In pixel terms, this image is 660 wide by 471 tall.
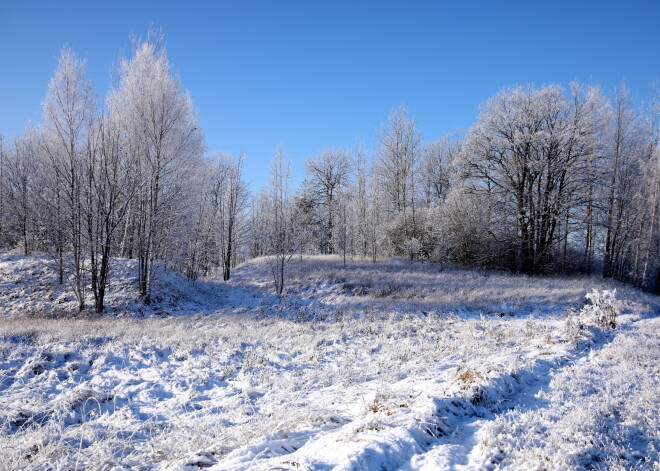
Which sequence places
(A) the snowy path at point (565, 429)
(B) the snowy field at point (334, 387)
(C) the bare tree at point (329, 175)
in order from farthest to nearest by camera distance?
(C) the bare tree at point (329, 175) < (B) the snowy field at point (334, 387) < (A) the snowy path at point (565, 429)

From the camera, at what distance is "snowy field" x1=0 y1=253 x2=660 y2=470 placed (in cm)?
304

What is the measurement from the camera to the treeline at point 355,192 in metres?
13.2

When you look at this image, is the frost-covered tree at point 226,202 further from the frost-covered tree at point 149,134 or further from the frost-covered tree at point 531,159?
the frost-covered tree at point 531,159

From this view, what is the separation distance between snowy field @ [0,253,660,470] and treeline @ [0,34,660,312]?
3993mm

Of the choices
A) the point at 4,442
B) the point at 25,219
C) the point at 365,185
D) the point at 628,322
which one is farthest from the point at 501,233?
the point at 25,219

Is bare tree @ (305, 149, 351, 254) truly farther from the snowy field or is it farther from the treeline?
the snowy field

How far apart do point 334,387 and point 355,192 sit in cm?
2374

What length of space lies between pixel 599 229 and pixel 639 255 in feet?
9.57

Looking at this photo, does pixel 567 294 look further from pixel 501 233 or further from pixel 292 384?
pixel 292 384

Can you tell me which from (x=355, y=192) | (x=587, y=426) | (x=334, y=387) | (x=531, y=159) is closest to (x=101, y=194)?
(x=334, y=387)

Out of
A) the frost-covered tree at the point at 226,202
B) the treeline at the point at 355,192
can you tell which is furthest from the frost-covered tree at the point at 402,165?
the frost-covered tree at the point at 226,202

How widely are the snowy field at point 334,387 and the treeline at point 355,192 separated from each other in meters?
3.99

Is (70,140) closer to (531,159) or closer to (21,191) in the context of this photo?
(21,191)

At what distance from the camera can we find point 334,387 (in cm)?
580
